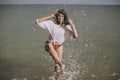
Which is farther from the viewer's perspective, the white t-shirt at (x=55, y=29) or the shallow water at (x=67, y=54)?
the shallow water at (x=67, y=54)

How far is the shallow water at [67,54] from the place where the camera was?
516 centimetres

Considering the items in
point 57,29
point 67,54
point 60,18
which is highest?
point 60,18

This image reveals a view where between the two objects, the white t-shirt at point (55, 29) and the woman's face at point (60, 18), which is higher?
the woman's face at point (60, 18)

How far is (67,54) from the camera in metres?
6.50

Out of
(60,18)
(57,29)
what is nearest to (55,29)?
(57,29)

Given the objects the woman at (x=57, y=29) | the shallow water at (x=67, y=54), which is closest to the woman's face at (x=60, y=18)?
the woman at (x=57, y=29)

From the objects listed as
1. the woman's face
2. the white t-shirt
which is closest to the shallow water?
the white t-shirt

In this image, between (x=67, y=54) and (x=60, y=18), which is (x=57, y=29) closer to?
(x=60, y=18)

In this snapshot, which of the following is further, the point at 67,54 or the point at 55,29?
the point at 67,54

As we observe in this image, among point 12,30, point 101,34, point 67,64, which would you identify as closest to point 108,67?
point 67,64

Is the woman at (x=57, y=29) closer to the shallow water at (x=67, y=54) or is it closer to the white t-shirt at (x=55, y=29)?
the white t-shirt at (x=55, y=29)

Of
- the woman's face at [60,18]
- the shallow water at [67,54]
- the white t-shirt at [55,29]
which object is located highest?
the woman's face at [60,18]

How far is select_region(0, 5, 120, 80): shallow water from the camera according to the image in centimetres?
516

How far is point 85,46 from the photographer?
6996mm
